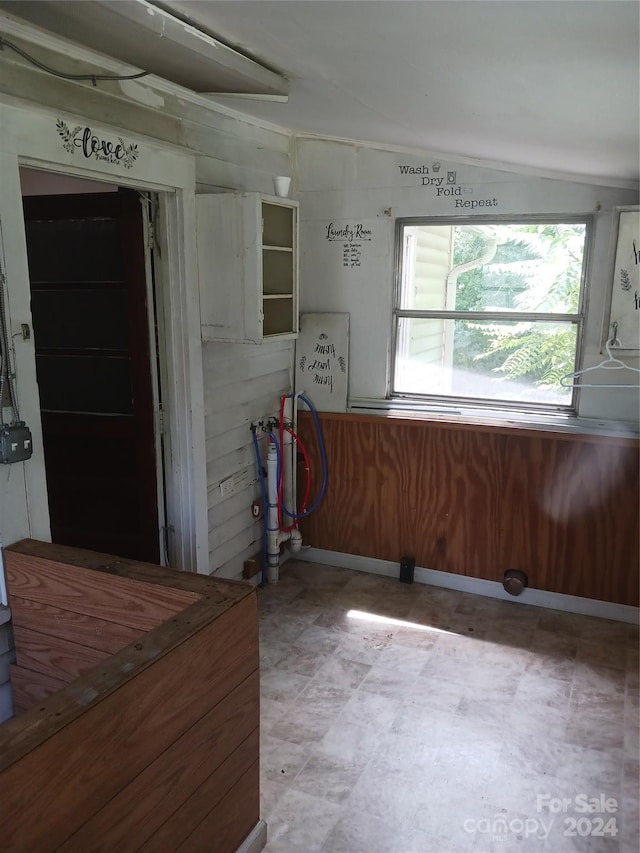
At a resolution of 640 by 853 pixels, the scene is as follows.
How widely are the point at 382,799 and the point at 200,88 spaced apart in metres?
2.87

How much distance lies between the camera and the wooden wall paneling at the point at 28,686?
6.72ft

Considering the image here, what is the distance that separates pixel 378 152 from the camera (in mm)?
3676

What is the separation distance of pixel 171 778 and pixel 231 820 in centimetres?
43

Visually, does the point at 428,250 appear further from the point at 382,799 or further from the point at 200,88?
the point at 382,799

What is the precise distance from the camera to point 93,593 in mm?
1936

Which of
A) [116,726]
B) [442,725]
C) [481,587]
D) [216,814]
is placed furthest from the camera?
[481,587]

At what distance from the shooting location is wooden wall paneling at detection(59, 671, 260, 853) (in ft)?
4.63

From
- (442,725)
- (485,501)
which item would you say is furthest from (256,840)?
(485,501)

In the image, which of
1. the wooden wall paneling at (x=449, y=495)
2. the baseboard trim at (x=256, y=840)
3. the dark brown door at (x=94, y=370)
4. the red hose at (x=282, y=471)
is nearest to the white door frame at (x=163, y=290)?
the dark brown door at (x=94, y=370)

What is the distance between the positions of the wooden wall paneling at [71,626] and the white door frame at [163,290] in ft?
0.89

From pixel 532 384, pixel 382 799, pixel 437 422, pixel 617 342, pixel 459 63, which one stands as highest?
pixel 459 63

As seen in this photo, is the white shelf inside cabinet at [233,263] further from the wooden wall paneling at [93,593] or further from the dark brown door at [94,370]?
the wooden wall paneling at [93,593]

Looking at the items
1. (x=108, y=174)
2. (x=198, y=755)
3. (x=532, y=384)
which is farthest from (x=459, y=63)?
(x=532, y=384)

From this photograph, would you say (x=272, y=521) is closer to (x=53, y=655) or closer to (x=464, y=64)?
(x=53, y=655)
